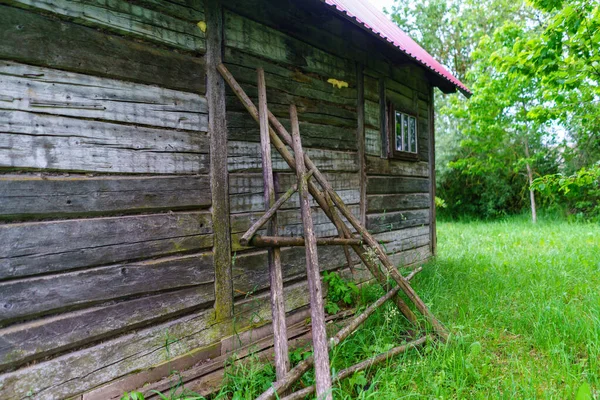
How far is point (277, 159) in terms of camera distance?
11.9 ft

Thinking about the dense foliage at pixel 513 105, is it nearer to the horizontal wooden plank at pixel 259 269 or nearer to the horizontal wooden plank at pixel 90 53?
the horizontal wooden plank at pixel 259 269

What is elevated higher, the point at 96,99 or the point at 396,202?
the point at 96,99

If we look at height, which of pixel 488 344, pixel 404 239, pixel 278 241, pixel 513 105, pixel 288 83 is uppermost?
pixel 513 105

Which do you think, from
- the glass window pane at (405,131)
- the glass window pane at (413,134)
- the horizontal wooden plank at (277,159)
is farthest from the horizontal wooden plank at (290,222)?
the glass window pane at (413,134)

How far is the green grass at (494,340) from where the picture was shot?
2.58 m

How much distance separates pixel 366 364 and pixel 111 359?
1.68m

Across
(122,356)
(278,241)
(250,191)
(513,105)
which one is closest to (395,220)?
(250,191)

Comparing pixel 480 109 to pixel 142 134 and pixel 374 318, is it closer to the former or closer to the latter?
pixel 374 318

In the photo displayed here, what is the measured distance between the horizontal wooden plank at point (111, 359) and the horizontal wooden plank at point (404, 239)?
111 inches

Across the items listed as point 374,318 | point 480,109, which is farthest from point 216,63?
point 480,109

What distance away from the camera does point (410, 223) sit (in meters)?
5.96

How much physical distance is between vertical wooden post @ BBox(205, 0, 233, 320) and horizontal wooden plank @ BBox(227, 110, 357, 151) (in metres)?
0.12

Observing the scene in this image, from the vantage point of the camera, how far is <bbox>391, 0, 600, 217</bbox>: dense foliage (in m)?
5.20

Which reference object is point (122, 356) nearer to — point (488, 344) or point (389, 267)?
point (389, 267)
